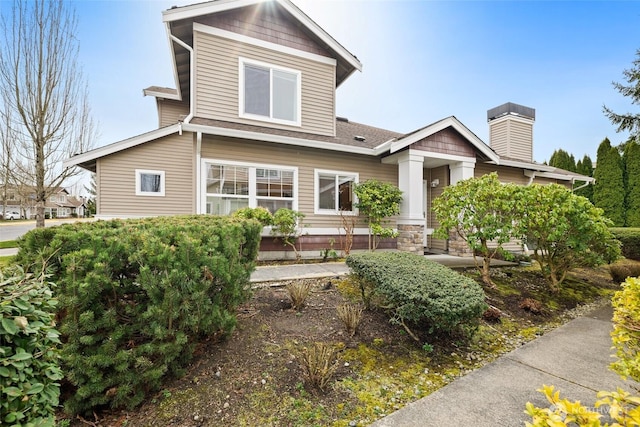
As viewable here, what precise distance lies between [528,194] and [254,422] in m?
6.07

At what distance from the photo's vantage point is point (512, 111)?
13000mm

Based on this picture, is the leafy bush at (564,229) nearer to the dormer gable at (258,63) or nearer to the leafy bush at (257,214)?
the leafy bush at (257,214)

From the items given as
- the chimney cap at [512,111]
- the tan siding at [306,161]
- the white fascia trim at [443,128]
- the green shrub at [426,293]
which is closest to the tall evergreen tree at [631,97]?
the chimney cap at [512,111]

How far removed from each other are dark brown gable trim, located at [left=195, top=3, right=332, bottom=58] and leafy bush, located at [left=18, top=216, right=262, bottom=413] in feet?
26.8

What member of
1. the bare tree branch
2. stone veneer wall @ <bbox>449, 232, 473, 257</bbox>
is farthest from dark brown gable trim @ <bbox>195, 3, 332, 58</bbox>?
stone veneer wall @ <bbox>449, 232, 473, 257</bbox>

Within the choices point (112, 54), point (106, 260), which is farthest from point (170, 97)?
point (106, 260)

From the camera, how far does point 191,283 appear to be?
7.84ft

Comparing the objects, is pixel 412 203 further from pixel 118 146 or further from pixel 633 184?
pixel 633 184

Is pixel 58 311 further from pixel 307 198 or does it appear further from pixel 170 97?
pixel 170 97

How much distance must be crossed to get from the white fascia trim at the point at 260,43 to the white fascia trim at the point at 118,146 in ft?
9.88

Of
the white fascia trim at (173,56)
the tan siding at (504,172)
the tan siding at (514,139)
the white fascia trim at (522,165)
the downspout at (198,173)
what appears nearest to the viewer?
Result: the downspout at (198,173)

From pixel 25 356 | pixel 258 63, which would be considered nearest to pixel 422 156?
pixel 258 63

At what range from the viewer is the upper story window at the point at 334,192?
28.3 ft

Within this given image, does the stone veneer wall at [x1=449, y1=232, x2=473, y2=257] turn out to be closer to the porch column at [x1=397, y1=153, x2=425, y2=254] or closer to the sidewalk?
the porch column at [x1=397, y1=153, x2=425, y2=254]
